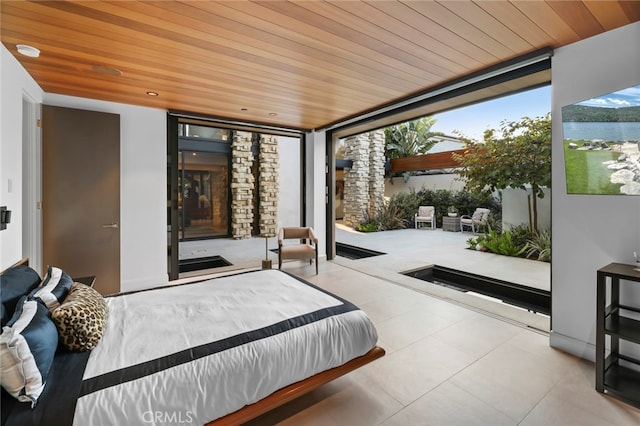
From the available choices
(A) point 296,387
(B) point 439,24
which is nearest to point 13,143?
(A) point 296,387

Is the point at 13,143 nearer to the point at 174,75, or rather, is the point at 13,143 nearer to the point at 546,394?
the point at 174,75

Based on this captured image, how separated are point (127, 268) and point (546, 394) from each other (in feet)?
14.7

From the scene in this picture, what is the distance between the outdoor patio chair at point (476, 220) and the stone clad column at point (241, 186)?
6.85 meters

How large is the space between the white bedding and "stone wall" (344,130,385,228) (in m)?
8.36

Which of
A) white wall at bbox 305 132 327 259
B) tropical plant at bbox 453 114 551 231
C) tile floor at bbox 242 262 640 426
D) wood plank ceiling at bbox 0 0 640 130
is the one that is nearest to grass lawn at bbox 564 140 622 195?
wood plank ceiling at bbox 0 0 640 130

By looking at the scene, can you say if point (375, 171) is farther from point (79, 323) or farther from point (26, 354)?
point (26, 354)

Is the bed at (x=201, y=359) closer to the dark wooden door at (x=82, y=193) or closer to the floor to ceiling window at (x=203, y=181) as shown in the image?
the dark wooden door at (x=82, y=193)

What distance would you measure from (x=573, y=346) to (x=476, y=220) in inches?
294

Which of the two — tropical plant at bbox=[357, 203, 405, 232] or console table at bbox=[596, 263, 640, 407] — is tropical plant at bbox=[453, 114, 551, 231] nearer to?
tropical plant at bbox=[357, 203, 405, 232]

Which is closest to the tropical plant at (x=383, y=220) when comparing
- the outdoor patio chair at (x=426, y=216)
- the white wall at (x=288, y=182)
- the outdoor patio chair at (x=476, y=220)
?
the outdoor patio chair at (x=426, y=216)

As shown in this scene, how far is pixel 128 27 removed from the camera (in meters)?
2.04

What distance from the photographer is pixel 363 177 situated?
10398mm

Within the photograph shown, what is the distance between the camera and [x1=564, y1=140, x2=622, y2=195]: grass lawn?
2.09 metres

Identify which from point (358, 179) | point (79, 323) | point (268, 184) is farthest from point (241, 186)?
point (79, 323)
